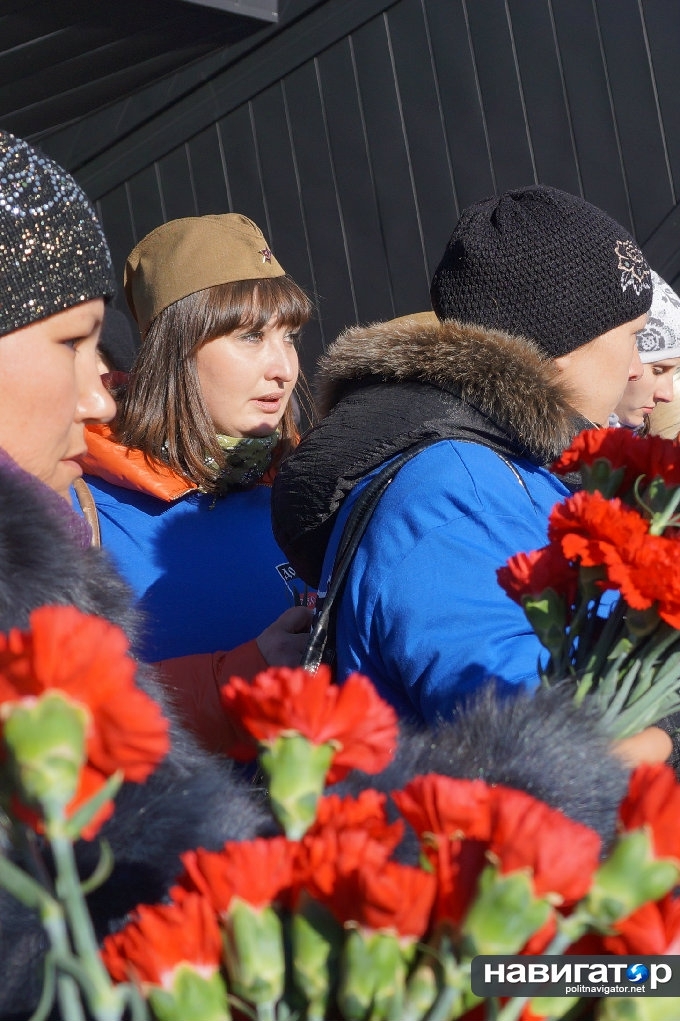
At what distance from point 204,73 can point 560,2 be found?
4.95 ft

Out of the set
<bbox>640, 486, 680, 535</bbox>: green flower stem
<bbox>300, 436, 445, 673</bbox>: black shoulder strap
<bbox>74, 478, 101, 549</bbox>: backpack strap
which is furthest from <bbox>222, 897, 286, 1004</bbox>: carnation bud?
<bbox>74, 478, 101, 549</bbox>: backpack strap

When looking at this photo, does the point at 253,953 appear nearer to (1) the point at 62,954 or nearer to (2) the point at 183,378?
(1) the point at 62,954

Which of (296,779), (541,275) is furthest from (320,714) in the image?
(541,275)

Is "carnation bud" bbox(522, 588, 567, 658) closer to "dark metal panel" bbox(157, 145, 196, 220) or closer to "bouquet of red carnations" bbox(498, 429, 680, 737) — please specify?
"bouquet of red carnations" bbox(498, 429, 680, 737)

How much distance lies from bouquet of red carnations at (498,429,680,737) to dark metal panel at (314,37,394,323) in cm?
333

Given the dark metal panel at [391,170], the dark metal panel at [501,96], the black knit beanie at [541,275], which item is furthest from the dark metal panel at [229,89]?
A: the black knit beanie at [541,275]

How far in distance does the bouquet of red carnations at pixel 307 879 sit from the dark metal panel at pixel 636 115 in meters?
3.30

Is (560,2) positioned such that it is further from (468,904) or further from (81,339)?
(468,904)

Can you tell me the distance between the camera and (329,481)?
4.67ft

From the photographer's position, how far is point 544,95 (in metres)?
3.77

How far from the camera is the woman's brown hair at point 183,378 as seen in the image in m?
2.21

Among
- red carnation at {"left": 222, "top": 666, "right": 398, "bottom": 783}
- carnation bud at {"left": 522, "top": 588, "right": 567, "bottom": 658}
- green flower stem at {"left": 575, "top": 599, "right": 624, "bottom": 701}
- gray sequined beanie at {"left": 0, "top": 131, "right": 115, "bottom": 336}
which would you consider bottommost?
green flower stem at {"left": 575, "top": 599, "right": 624, "bottom": 701}

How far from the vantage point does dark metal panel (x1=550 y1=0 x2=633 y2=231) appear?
3652mm

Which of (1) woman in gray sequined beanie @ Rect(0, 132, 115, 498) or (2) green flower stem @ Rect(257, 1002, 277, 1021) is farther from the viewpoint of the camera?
(1) woman in gray sequined beanie @ Rect(0, 132, 115, 498)
